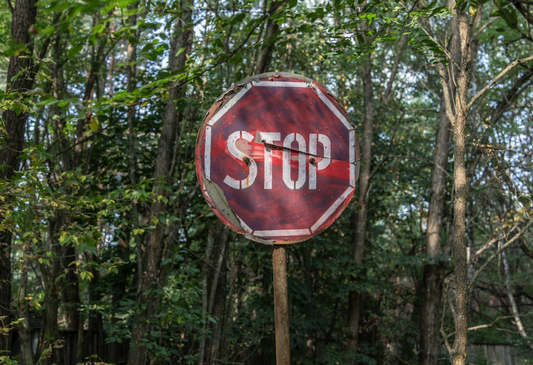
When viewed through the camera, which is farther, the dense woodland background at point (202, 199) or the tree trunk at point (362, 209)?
the tree trunk at point (362, 209)

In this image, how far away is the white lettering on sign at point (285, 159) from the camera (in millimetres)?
2588

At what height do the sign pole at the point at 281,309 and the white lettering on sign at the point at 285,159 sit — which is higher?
the white lettering on sign at the point at 285,159

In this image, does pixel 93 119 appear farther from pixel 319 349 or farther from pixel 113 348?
pixel 319 349

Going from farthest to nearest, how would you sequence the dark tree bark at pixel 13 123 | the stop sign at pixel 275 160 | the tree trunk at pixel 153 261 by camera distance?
1. the tree trunk at pixel 153 261
2. the dark tree bark at pixel 13 123
3. the stop sign at pixel 275 160

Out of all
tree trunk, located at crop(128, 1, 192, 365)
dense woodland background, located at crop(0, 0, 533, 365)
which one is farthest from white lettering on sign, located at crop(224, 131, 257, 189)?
tree trunk, located at crop(128, 1, 192, 365)

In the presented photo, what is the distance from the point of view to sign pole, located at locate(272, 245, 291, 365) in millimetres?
2410

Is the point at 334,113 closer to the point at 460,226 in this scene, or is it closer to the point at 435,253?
the point at 460,226

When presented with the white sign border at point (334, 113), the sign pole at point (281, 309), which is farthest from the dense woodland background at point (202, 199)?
the sign pole at point (281, 309)

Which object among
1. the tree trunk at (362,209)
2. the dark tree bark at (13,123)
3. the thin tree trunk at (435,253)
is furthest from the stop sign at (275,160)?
the tree trunk at (362,209)

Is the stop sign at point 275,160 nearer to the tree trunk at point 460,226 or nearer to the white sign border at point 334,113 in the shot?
the white sign border at point 334,113

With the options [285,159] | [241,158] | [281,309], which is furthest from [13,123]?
[281,309]

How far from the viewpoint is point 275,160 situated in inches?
102

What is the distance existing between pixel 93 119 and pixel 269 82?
1.52 metres

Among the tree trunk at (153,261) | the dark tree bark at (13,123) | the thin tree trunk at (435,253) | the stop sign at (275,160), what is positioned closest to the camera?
the stop sign at (275,160)
